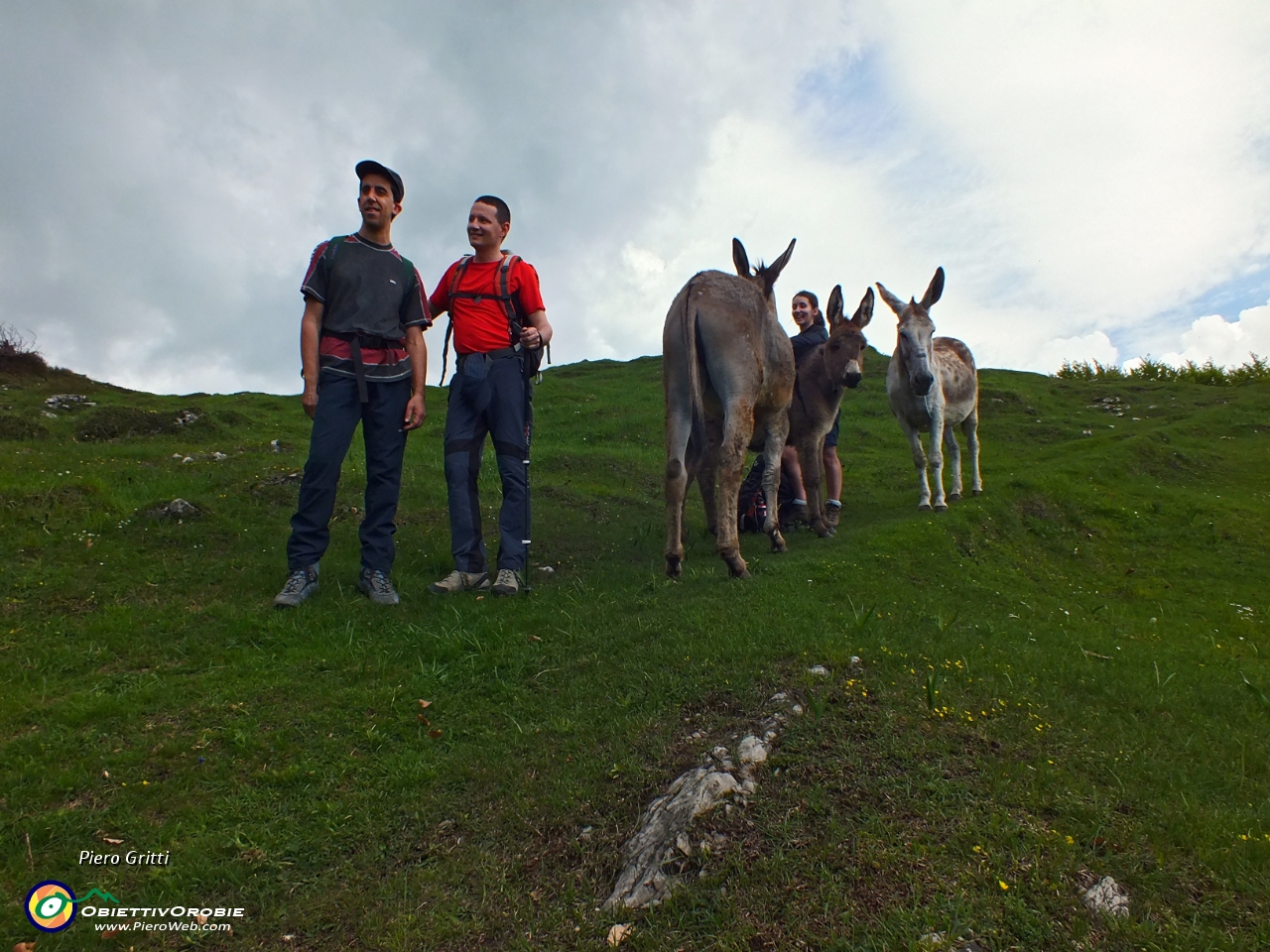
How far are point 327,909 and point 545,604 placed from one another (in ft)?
10.8

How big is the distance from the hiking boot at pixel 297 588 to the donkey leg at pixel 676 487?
3.03 m

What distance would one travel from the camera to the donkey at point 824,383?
9.80 m

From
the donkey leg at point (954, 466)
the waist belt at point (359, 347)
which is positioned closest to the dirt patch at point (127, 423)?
the waist belt at point (359, 347)

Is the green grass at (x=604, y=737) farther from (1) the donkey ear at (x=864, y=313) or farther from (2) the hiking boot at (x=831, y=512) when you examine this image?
(1) the donkey ear at (x=864, y=313)

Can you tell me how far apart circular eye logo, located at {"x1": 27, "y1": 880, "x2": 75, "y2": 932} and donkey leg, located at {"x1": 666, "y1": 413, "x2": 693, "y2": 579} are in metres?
4.71

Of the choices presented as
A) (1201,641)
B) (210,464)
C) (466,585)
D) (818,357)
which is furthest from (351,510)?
(1201,641)

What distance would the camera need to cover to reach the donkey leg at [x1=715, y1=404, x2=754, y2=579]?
22.0 ft

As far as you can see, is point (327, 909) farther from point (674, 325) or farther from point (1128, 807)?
point (674, 325)

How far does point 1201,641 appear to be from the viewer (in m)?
6.69

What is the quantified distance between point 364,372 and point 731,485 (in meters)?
3.32

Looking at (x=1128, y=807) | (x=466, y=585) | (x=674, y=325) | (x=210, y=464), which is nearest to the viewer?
(x=1128, y=807)

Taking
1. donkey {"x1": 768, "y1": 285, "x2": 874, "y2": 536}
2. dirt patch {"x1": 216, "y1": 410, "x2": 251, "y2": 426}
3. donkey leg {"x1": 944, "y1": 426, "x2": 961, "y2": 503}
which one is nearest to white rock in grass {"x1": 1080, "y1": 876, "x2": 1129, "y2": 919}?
donkey {"x1": 768, "y1": 285, "x2": 874, "y2": 536}

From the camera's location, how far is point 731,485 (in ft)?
22.3

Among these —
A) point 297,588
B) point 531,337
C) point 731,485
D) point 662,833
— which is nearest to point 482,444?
point 531,337
